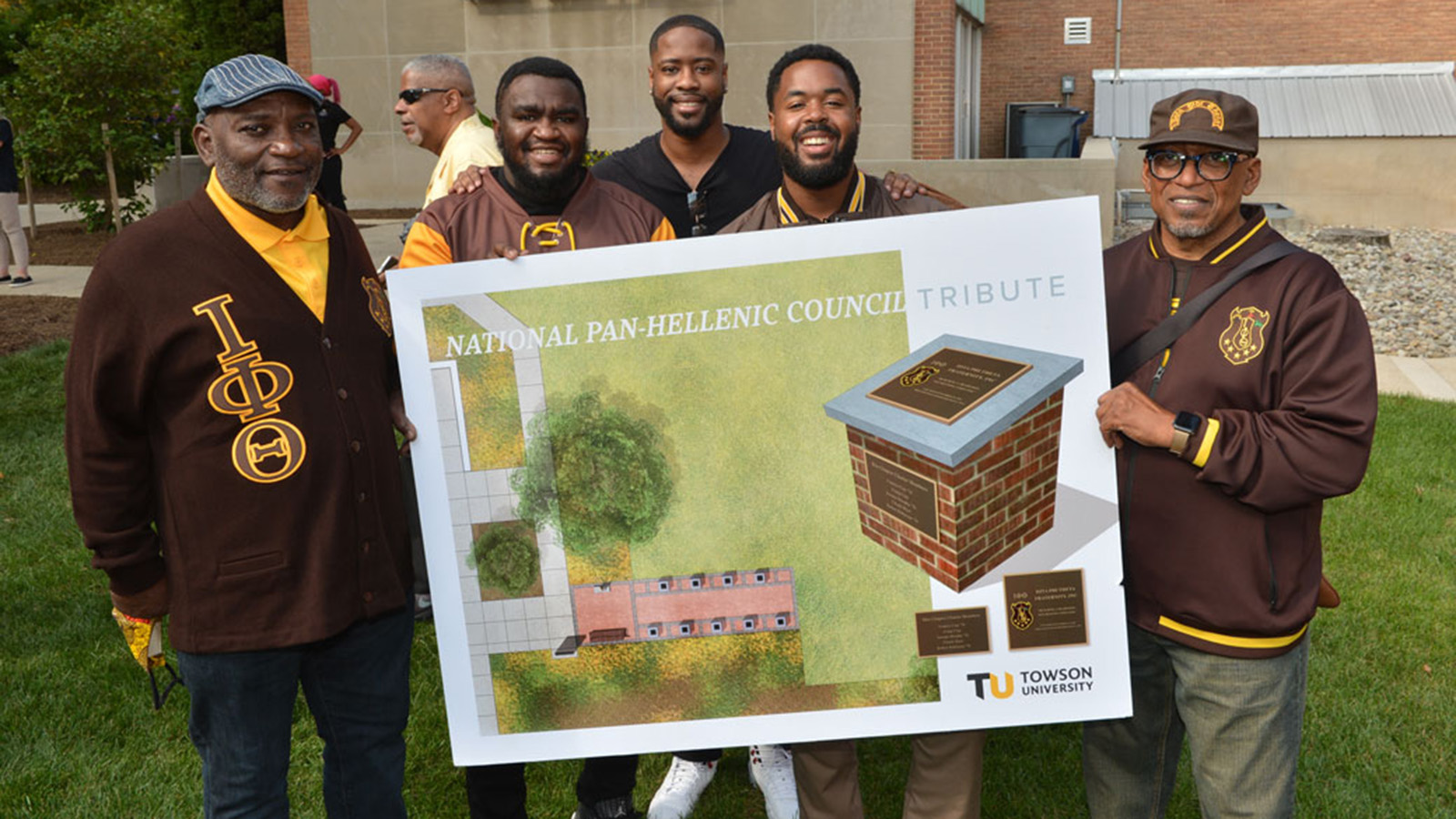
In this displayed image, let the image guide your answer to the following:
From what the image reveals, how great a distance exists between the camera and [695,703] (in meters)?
2.88

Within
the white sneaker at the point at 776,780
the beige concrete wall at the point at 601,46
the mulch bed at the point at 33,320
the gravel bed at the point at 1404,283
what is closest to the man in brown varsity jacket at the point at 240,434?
the white sneaker at the point at 776,780

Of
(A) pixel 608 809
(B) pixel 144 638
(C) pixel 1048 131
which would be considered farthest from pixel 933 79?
(B) pixel 144 638

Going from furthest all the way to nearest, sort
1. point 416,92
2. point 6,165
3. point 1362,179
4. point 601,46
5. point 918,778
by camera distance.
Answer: point 1362,179
point 601,46
point 6,165
point 416,92
point 918,778

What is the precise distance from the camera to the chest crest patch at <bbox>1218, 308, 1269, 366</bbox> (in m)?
2.56

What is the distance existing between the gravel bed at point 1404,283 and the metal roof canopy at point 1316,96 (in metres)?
2.54

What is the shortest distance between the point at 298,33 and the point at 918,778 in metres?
17.9

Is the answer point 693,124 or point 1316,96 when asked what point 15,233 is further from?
point 1316,96

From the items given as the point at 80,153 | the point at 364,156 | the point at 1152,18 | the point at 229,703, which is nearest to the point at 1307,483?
the point at 229,703

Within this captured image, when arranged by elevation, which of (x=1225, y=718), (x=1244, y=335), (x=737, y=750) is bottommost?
(x=737, y=750)

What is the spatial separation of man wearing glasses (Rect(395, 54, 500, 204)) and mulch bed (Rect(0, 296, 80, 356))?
19.4 ft

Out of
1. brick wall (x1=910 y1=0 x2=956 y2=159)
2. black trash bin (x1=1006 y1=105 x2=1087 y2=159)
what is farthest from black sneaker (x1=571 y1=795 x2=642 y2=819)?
black trash bin (x1=1006 y1=105 x2=1087 y2=159)

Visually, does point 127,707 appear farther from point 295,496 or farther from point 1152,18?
point 1152,18

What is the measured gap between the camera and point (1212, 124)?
2.63 meters

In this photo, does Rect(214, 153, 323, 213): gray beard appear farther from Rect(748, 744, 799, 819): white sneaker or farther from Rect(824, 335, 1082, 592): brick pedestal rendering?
Rect(748, 744, 799, 819): white sneaker
